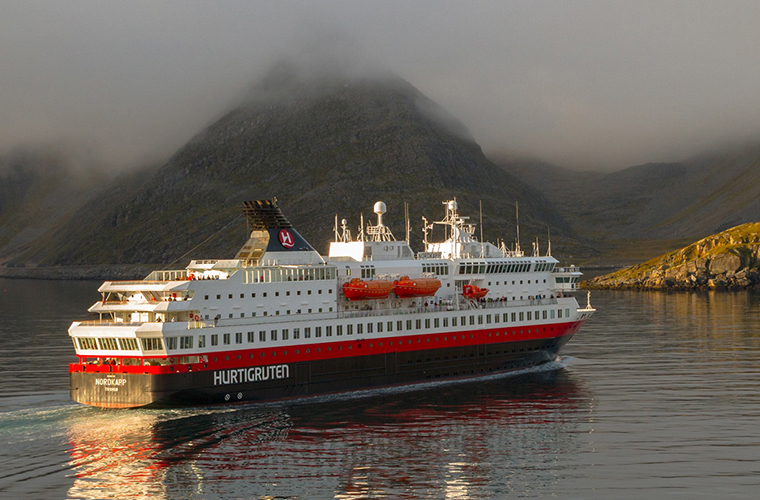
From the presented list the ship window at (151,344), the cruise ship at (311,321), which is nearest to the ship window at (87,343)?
the cruise ship at (311,321)

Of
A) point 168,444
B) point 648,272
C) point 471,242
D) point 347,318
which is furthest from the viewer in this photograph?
point 648,272

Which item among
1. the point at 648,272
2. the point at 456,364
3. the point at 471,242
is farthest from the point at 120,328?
the point at 648,272

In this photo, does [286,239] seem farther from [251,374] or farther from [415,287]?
[251,374]

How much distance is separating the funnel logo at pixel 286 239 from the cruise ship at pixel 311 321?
7cm

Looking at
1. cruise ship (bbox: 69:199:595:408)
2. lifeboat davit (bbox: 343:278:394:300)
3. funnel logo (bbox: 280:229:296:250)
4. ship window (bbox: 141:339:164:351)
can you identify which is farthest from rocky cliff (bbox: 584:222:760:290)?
ship window (bbox: 141:339:164:351)

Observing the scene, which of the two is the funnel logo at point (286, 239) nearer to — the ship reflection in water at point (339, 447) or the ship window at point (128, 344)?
the ship reflection in water at point (339, 447)

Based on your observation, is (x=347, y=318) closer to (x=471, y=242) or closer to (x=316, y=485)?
(x=471, y=242)

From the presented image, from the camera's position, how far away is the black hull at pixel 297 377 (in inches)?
1831

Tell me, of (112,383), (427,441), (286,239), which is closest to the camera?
(427,441)

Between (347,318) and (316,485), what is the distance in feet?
59.6

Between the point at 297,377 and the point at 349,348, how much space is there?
157 inches

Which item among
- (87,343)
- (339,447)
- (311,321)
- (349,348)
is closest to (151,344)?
(87,343)

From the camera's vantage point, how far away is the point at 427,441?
41906 mm

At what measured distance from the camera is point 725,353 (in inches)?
2667
